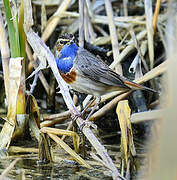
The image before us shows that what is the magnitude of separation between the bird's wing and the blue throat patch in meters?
0.06

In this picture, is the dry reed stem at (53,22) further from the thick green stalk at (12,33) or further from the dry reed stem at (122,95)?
the thick green stalk at (12,33)

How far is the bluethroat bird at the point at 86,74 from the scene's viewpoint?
4.98 meters

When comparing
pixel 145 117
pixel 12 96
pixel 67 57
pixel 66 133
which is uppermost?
pixel 67 57

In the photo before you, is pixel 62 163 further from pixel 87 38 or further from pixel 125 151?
pixel 87 38

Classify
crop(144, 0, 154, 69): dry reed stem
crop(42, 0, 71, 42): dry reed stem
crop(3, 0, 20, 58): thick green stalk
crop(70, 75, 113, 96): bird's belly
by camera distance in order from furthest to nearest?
crop(42, 0, 71, 42): dry reed stem
crop(144, 0, 154, 69): dry reed stem
crop(70, 75, 113, 96): bird's belly
crop(3, 0, 20, 58): thick green stalk

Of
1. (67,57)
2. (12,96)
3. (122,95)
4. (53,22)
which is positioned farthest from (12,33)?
(53,22)

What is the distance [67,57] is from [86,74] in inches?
11.2

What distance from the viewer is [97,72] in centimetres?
510

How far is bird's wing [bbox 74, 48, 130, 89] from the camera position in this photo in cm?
504

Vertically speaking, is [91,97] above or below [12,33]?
below

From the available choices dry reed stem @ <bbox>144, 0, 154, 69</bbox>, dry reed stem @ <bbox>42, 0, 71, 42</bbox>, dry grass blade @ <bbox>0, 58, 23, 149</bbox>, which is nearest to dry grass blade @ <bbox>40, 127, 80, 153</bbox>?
dry grass blade @ <bbox>0, 58, 23, 149</bbox>

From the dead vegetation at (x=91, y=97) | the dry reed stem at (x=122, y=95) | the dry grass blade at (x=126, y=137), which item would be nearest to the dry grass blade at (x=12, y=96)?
the dead vegetation at (x=91, y=97)

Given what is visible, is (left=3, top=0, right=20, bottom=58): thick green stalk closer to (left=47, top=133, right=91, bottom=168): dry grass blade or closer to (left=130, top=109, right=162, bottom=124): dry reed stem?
(left=47, top=133, right=91, bottom=168): dry grass blade

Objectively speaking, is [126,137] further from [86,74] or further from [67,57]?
[67,57]
